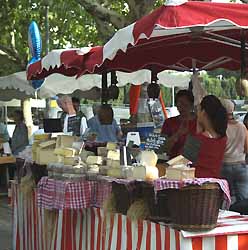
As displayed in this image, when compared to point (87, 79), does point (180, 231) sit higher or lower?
lower

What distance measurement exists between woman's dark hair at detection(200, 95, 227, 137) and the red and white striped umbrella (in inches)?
26.1

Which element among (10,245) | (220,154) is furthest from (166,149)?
(10,245)

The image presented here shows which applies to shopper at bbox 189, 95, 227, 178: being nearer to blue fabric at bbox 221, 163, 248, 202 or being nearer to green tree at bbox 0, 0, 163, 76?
blue fabric at bbox 221, 163, 248, 202

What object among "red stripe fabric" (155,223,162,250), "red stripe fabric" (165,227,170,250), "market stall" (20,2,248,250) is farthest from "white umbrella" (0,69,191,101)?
"red stripe fabric" (165,227,170,250)

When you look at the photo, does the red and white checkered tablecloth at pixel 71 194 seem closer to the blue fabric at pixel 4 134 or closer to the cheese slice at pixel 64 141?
the cheese slice at pixel 64 141

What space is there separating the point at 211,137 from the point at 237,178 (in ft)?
4.12

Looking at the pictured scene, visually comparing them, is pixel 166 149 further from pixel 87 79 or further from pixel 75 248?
pixel 87 79

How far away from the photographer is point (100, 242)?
17.4ft

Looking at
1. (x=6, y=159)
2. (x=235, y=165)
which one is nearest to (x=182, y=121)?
(x=235, y=165)

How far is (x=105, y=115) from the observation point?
28.9 ft

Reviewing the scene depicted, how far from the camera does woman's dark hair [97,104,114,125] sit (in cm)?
880

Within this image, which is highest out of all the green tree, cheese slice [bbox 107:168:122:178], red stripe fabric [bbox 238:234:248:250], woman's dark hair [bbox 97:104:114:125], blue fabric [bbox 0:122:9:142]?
the green tree

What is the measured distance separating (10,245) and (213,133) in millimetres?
3920

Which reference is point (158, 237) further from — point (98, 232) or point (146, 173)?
point (98, 232)
